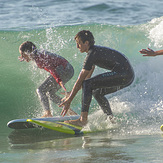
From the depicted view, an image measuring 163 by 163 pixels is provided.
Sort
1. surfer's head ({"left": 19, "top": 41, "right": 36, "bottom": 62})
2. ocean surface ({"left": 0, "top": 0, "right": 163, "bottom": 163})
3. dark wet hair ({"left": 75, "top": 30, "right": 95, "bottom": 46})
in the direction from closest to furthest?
ocean surface ({"left": 0, "top": 0, "right": 163, "bottom": 163})
dark wet hair ({"left": 75, "top": 30, "right": 95, "bottom": 46})
surfer's head ({"left": 19, "top": 41, "right": 36, "bottom": 62})

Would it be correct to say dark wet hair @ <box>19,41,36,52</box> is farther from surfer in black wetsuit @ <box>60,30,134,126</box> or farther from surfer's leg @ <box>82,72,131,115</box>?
surfer's leg @ <box>82,72,131,115</box>

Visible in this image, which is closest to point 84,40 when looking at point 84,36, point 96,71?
point 84,36

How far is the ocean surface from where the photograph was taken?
4082 millimetres

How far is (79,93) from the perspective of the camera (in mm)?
8070

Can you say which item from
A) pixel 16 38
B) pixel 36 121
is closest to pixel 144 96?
pixel 36 121

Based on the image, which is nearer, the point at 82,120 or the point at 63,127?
the point at 82,120

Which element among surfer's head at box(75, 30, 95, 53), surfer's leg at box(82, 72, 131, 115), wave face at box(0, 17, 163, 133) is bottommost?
wave face at box(0, 17, 163, 133)

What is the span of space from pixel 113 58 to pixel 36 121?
1600 mm

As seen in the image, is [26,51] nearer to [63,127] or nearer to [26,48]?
[26,48]

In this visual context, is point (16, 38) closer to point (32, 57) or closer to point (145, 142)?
point (32, 57)

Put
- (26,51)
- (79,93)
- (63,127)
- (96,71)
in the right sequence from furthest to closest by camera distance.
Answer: (96,71), (79,93), (26,51), (63,127)

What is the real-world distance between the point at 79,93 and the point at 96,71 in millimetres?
1225

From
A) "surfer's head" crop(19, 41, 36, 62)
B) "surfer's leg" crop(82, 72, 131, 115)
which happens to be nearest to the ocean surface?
"surfer's leg" crop(82, 72, 131, 115)

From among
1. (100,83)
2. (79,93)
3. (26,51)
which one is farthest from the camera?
(79,93)
